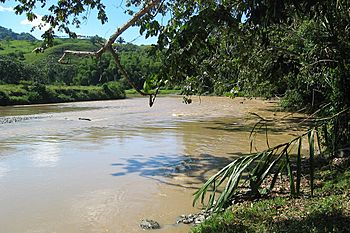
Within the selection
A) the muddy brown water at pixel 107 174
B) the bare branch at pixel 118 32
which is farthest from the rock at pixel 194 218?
the bare branch at pixel 118 32

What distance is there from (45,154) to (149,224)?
340 inches

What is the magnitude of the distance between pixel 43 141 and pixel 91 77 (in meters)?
64.4

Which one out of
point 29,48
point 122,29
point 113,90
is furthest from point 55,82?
point 122,29

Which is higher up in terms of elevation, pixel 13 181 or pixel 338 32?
pixel 338 32

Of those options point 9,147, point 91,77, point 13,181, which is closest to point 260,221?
point 13,181

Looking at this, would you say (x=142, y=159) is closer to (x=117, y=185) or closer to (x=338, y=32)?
(x=117, y=185)

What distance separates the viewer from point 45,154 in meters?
14.3

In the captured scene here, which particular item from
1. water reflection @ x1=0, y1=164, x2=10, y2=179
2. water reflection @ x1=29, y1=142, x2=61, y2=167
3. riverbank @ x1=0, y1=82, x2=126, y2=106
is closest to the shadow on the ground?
water reflection @ x1=0, y1=164, x2=10, y2=179

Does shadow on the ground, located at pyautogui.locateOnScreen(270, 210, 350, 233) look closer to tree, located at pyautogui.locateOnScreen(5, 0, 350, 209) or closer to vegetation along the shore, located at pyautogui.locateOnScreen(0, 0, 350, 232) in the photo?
vegetation along the shore, located at pyautogui.locateOnScreen(0, 0, 350, 232)

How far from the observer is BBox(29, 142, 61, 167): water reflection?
41.7 ft

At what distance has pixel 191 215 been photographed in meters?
7.03

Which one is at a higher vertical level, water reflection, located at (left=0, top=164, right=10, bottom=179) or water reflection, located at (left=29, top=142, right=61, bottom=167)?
water reflection, located at (left=29, top=142, right=61, bottom=167)

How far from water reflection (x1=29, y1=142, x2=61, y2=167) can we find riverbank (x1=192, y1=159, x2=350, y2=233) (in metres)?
8.08

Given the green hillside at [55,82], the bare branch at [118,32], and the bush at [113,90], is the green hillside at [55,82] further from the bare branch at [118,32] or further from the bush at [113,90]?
the bare branch at [118,32]
